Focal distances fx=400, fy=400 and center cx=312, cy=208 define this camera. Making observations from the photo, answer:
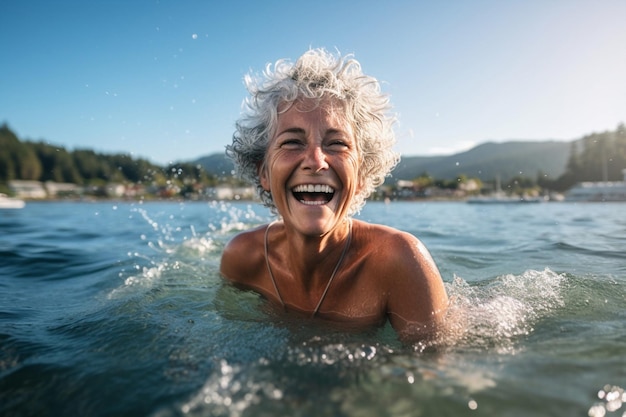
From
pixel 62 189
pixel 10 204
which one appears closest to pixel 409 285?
pixel 10 204

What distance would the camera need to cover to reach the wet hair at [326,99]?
3240 millimetres

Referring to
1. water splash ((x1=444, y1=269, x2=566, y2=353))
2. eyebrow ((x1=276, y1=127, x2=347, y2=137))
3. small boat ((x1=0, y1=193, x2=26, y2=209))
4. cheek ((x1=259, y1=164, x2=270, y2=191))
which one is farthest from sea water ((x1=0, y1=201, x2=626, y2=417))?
small boat ((x1=0, y1=193, x2=26, y2=209))

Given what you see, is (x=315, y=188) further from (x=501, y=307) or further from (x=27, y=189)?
(x=27, y=189)

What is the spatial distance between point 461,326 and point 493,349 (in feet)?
1.20

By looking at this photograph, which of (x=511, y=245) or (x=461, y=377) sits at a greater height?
(x=461, y=377)

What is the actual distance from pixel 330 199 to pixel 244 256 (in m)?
1.72

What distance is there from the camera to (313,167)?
283 cm

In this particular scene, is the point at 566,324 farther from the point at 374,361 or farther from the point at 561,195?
the point at 561,195

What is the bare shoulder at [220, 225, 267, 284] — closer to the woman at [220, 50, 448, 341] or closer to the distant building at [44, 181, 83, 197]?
the woman at [220, 50, 448, 341]

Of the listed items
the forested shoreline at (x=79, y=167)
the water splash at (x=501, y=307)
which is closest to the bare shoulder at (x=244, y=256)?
the water splash at (x=501, y=307)

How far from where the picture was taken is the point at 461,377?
79.1 inches

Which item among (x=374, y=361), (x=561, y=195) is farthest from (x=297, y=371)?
(x=561, y=195)

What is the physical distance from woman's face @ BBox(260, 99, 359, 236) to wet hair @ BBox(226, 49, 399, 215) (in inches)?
6.8

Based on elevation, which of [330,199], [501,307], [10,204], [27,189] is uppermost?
[330,199]
